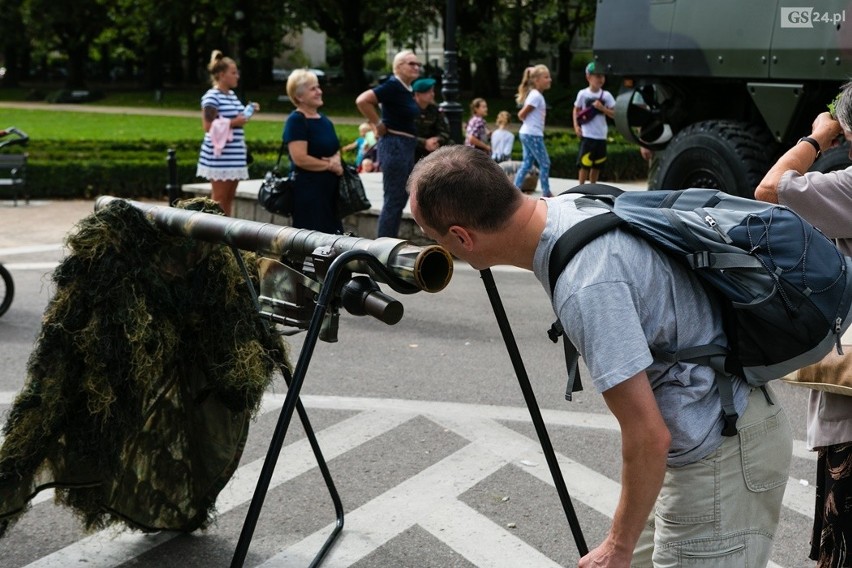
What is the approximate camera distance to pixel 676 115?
10359 mm

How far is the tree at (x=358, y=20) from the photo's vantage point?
4075cm

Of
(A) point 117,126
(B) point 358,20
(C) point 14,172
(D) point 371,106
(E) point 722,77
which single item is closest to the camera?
(E) point 722,77

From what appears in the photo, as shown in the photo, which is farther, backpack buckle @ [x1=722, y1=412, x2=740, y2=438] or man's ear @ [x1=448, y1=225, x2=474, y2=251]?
backpack buckle @ [x1=722, y1=412, x2=740, y2=438]

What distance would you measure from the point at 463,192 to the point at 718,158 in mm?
7212

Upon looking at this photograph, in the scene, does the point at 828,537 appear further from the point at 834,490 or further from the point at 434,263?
the point at 434,263

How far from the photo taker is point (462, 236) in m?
2.39

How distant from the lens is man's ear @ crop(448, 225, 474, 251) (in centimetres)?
238

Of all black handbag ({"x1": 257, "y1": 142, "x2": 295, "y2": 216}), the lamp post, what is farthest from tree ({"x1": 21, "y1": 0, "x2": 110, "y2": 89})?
black handbag ({"x1": 257, "y1": 142, "x2": 295, "y2": 216})

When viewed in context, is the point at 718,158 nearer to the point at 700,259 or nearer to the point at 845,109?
the point at 845,109

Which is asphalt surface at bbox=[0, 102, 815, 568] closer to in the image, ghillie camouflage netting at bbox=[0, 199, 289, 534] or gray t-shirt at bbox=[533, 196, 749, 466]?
ghillie camouflage netting at bbox=[0, 199, 289, 534]

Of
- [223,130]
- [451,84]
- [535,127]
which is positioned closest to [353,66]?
[451,84]

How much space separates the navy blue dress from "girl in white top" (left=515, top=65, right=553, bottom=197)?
215 inches

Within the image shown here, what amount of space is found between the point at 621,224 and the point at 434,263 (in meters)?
0.49

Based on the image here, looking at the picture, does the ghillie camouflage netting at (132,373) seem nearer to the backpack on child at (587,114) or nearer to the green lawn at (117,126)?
the backpack on child at (587,114)
